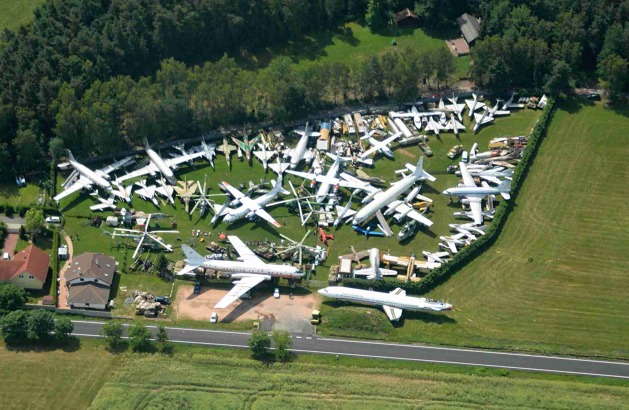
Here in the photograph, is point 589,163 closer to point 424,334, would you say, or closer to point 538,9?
point 538,9

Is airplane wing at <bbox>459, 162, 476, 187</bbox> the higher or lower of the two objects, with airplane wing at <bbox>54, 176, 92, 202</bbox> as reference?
higher

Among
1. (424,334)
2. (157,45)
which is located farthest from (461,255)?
(157,45)

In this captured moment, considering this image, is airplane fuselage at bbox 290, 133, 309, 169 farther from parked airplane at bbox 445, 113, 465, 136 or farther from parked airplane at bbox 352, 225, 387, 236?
parked airplane at bbox 445, 113, 465, 136

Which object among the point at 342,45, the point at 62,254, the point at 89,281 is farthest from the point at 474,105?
the point at 62,254

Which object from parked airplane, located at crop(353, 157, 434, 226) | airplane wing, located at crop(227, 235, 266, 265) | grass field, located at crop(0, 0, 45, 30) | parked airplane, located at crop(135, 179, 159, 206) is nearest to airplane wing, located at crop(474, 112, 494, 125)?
parked airplane, located at crop(353, 157, 434, 226)

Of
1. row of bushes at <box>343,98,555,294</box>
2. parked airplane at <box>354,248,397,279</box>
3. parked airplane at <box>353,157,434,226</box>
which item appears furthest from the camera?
parked airplane at <box>353,157,434,226</box>

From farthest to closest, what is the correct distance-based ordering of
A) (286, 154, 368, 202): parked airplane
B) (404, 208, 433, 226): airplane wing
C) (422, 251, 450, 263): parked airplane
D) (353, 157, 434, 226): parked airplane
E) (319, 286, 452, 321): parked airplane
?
(286, 154, 368, 202): parked airplane, (404, 208, 433, 226): airplane wing, (353, 157, 434, 226): parked airplane, (422, 251, 450, 263): parked airplane, (319, 286, 452, 321): parked airplane

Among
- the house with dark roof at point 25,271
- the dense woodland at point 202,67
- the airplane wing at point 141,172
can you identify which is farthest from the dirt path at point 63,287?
the dense woodland at point 202,67

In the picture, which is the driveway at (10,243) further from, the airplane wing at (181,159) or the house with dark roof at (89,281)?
the airplane wing at (181,159)
